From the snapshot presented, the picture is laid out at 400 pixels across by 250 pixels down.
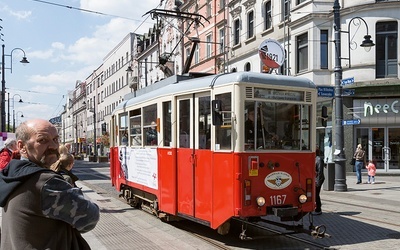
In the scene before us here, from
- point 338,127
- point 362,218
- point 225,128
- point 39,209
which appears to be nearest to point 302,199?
point 225,128

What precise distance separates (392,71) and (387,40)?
1654mm

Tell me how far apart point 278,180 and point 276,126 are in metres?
0.96

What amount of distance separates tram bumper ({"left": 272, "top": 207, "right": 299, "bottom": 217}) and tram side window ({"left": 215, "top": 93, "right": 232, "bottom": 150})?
1.30 meters

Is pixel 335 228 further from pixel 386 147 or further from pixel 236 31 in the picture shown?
pixel 236 31

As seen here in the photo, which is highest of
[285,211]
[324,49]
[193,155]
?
[324,49]

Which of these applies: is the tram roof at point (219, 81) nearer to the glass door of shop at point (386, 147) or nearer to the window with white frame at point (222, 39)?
the glass door of shop at point (386, 147)

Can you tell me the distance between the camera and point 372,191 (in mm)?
15984

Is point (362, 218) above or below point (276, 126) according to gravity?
below

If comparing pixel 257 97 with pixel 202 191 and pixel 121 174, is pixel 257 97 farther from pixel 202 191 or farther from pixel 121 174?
pixel 121 174

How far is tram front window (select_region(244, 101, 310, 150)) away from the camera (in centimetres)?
730

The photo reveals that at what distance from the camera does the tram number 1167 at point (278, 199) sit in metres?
7.21

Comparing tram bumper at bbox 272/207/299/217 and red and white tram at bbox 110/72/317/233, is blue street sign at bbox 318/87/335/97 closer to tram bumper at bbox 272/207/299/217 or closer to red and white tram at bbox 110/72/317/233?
red and white tram at bbox 110/72/317/233

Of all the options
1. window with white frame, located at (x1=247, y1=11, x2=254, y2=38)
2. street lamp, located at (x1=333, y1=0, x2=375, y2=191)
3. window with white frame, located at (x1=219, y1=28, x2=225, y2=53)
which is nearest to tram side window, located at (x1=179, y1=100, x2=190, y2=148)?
street lamp, located at (x1=333, y1=0, x2=375, y2=191)

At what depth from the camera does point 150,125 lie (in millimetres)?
10031
